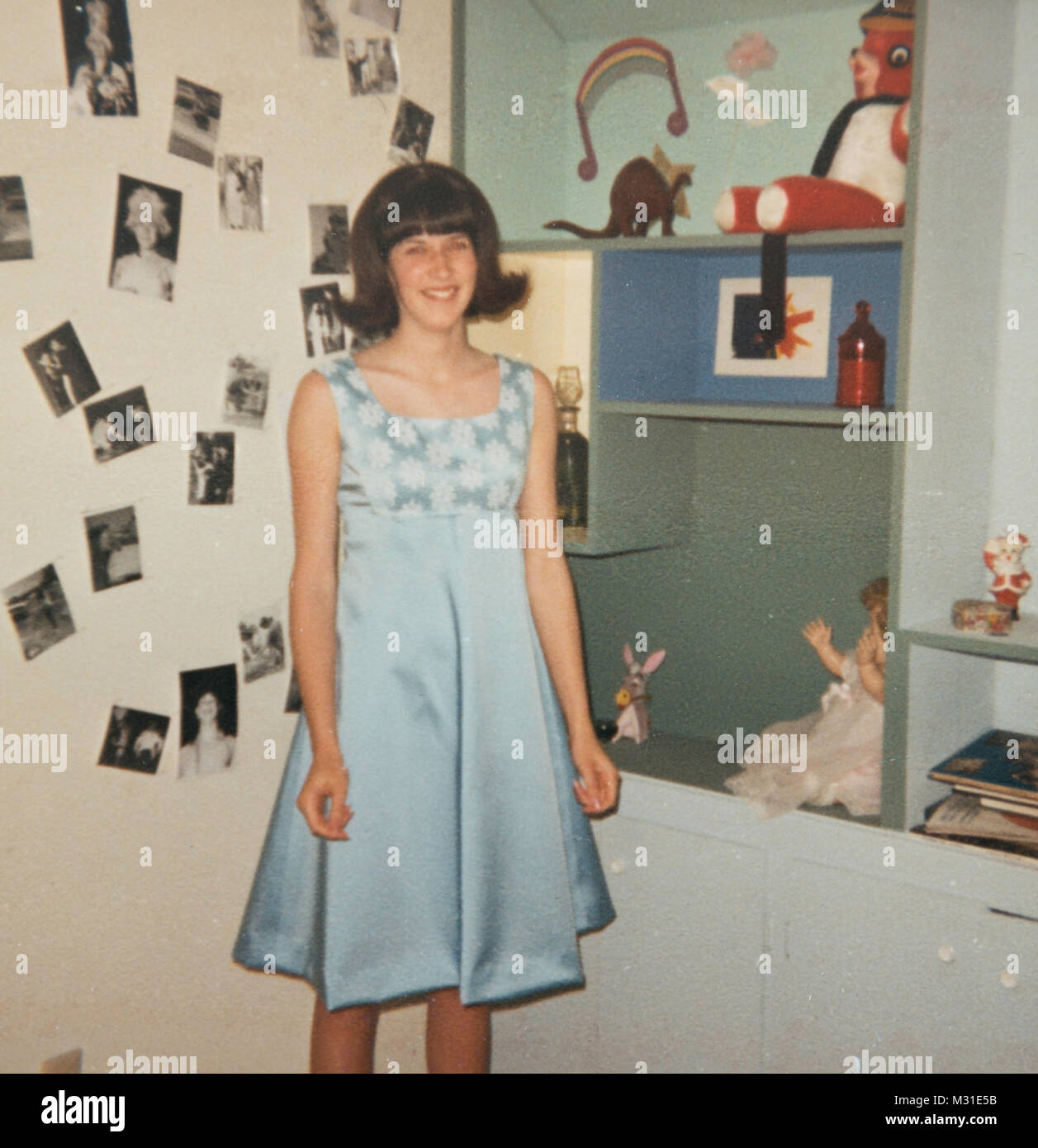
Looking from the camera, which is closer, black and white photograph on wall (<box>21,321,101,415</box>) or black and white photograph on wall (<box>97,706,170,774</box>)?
black and white photograph on wall (<box>21,321,101,415</box>)

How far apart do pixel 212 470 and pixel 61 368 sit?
A: 10.9 inches

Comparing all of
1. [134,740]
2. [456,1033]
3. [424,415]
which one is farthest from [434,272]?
[456,1033]

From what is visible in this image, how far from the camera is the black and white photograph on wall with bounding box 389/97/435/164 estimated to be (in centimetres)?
203

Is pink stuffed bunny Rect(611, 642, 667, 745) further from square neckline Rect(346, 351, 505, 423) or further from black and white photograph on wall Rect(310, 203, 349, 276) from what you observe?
black and white photograph on wall Rect(310, 203, 349, 276)

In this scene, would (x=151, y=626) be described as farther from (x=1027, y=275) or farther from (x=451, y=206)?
(x=1027, y=275)

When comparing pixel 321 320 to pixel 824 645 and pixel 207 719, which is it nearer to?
pixel 207 719

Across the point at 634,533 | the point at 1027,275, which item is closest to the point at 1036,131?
the point at 1027,275

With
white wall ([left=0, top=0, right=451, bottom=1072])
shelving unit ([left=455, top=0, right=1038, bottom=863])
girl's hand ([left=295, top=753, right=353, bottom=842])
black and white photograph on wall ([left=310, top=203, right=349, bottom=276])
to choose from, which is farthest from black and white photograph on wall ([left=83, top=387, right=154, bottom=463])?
shelving unit ([left=455, top=0, right=1038, bottom=863])

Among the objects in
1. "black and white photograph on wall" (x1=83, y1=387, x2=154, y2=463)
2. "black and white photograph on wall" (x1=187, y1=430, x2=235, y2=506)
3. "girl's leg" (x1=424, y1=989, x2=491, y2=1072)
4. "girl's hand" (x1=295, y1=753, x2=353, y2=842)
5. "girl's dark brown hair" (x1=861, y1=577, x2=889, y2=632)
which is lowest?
A: "girl's leg" (x1=424, y1=989, x2=491, y2=1072)

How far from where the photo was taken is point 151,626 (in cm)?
175

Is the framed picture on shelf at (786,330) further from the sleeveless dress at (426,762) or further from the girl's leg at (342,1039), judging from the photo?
→ the girl's leg at (342,1039)

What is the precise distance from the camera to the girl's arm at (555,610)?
1767 millimetres

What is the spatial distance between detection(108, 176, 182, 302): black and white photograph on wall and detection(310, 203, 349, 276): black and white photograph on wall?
0.80 ft
